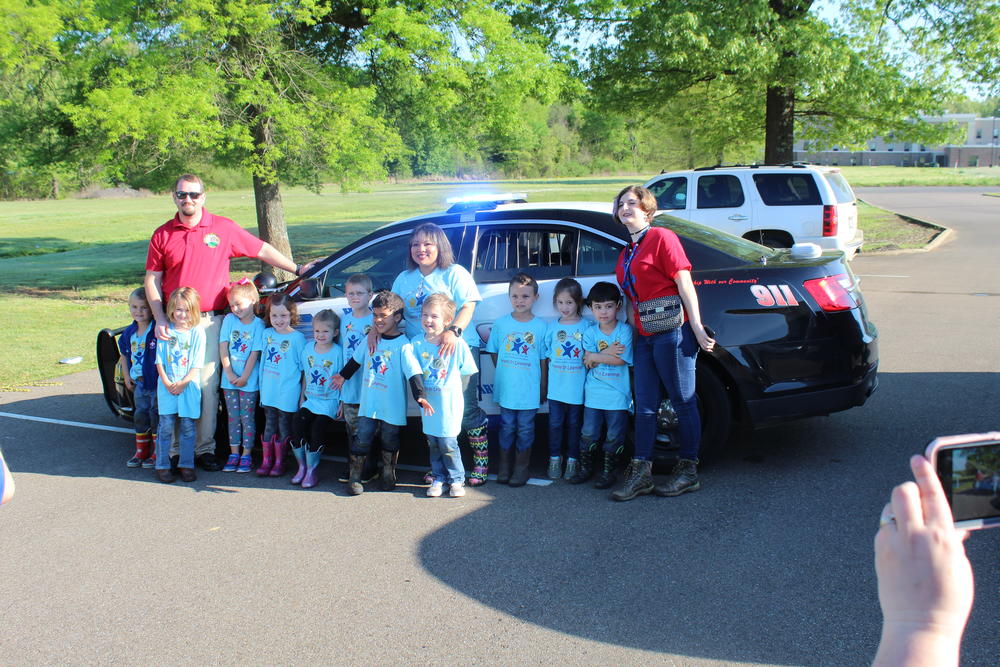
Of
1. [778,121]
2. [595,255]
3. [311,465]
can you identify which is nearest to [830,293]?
[595,255]

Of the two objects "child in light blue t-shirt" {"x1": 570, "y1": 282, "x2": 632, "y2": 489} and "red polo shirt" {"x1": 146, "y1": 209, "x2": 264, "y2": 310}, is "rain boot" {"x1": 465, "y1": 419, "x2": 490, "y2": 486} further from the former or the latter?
"red polo shirt" {"x1": 146, "y1": 209, "x2": 264, "y2": 310}

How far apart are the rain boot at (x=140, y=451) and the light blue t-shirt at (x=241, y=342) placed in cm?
77

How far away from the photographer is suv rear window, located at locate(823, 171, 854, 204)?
13461 mm

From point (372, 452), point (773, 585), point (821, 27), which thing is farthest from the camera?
point (821, 27)

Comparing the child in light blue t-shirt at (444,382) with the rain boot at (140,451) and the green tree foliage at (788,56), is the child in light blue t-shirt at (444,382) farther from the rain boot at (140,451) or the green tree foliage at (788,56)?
the green tree foliage at (788,56)

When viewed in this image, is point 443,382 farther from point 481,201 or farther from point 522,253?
point 481,201

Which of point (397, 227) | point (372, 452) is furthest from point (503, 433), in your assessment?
point (397, 227)

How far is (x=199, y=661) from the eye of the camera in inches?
132

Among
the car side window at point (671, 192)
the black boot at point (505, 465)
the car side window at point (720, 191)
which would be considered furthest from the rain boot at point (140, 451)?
the car side window at point (720, 191)

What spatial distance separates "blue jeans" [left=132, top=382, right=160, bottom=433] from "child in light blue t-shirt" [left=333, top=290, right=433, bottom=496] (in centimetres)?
143

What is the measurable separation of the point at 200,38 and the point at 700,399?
1063 cm

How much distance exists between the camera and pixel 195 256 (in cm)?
553

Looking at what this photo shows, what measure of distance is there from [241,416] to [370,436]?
1041mm

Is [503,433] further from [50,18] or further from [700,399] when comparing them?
[50,18]
